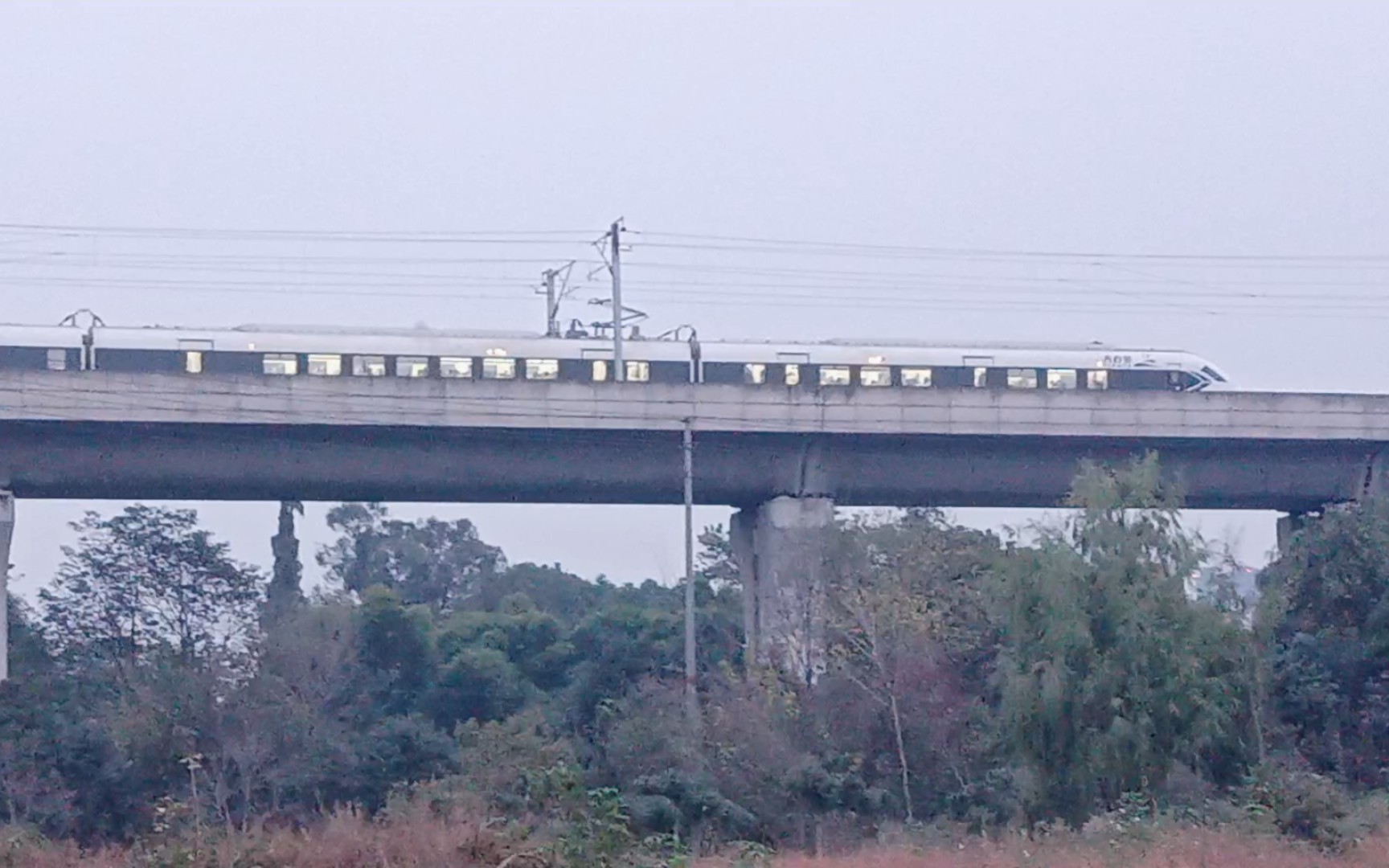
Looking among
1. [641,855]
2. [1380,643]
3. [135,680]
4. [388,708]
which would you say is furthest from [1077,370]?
[641,855]

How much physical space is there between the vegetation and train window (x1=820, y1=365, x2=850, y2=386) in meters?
4.86

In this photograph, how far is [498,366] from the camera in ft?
130

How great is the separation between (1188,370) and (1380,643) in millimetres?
15819

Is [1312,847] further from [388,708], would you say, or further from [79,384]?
[79,384]

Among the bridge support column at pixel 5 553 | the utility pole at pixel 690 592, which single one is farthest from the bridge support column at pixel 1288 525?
the bridge support column at pixel 5 553

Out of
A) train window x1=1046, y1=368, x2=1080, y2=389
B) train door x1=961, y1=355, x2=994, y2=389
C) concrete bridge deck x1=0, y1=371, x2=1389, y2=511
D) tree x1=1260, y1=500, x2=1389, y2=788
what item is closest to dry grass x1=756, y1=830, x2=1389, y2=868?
tree x1=1260, y1=500, x2=1389, y2=788

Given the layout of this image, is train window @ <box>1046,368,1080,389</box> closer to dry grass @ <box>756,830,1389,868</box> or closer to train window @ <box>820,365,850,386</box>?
train window @ <box>820,365,850,386</box>

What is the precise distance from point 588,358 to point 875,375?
741cm

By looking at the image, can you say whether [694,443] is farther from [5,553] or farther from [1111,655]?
[1111,655]

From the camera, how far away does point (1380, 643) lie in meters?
29.5

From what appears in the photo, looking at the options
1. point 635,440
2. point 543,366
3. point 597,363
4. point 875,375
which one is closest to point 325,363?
point 543,366

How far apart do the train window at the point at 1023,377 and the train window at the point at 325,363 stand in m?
17.2

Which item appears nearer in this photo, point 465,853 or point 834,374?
point 465,853

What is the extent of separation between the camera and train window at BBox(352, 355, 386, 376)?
39156mm
